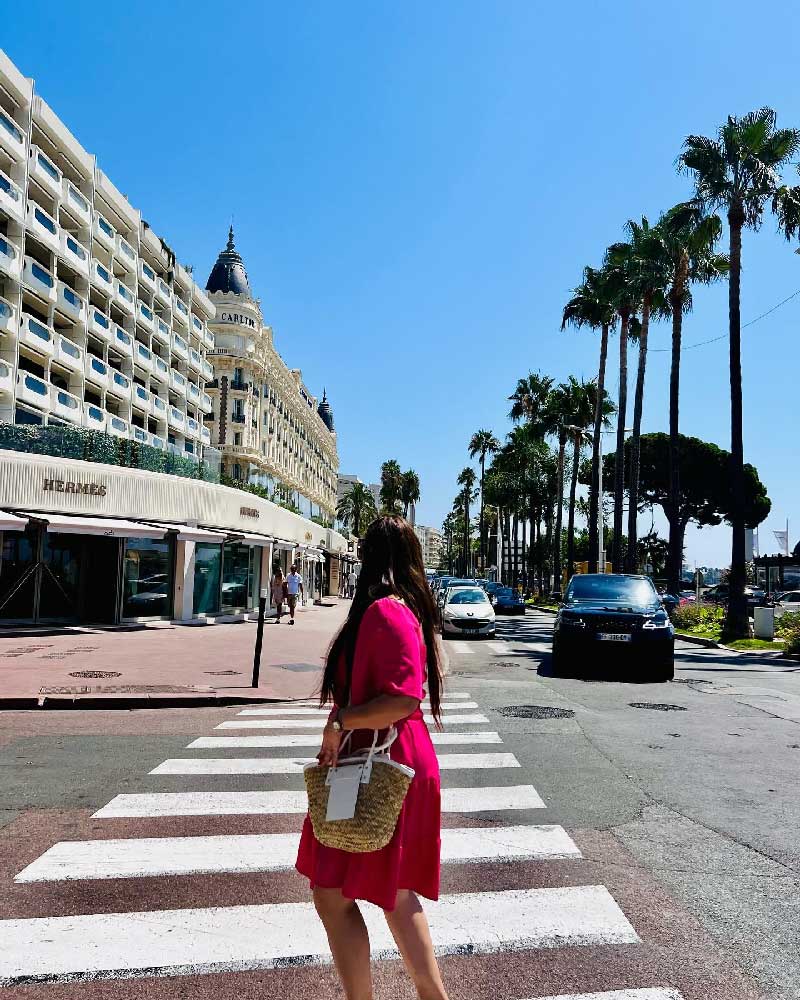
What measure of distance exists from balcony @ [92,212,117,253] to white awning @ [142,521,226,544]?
19498 millimetres

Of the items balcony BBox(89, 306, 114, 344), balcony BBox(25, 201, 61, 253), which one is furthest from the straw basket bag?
balcony BBox(89, 306, 114, 344)

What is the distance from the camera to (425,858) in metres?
2.57

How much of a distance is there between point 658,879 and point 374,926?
1617 millimetres

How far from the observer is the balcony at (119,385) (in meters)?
38.7

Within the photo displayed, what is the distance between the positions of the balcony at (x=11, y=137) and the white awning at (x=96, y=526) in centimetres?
1677

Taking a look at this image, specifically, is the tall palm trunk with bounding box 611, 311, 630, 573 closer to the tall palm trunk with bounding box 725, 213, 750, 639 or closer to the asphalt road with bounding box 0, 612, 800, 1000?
the tall palm trunk with bounding box 725, 213, 750, 639

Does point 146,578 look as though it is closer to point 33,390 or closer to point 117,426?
point 33,390

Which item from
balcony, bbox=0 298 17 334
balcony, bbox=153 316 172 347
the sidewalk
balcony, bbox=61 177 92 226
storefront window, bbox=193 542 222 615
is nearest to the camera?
the sidewalk

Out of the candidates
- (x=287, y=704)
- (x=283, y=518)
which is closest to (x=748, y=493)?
(x=283, y=518)

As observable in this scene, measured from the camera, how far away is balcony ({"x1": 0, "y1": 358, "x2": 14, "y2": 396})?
28.9 metres

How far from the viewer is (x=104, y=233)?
38.1m

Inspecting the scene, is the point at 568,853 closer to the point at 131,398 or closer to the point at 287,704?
the point at 287,704

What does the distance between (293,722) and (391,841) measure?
7107 mm

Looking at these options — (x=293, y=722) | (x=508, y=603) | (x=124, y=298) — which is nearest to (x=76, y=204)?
(x=124, y=298)
